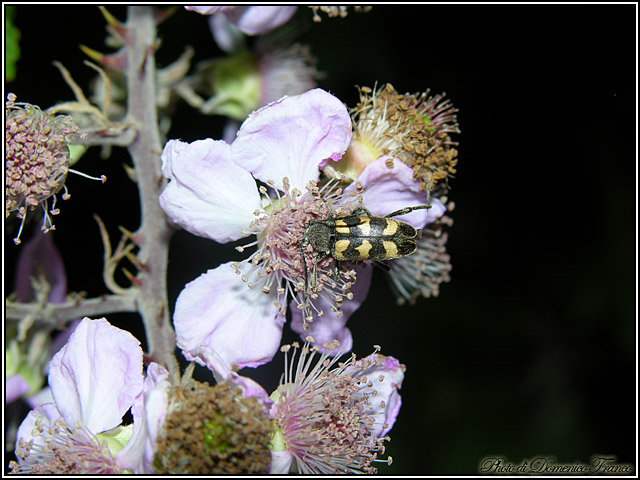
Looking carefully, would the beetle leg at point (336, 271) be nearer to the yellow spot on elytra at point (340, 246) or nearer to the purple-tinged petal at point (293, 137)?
the yellow spot on elytra at point (340, 246)

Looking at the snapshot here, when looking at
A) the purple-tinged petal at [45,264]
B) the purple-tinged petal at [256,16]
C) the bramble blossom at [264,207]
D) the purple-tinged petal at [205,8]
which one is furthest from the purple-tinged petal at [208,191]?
the purple-tinged petal at [45,264]

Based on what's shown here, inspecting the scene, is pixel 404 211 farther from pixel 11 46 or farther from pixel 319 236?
pixel 11 46

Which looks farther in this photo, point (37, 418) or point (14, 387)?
point (14, 387)

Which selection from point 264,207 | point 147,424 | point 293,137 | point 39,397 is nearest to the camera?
point 147,424

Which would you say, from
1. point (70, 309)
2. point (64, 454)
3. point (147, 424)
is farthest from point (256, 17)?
point (64, 454)

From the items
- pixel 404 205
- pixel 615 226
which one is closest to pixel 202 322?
pixel 404 205

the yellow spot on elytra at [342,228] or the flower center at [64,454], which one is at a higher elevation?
the yellow spot on elytra at [342,228]
